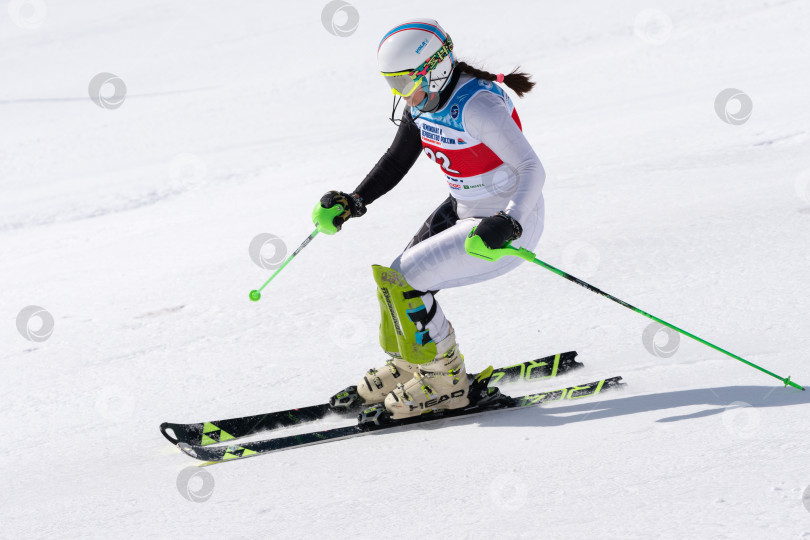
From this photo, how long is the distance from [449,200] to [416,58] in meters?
0.81

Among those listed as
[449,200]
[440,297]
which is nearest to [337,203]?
[449,200]

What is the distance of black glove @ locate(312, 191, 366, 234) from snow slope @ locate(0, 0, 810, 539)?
0.97m

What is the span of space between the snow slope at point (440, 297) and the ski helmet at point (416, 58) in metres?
1.55

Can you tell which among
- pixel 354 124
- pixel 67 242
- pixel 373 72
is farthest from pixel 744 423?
pixel 373 72

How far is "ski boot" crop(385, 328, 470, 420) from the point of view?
12.8 ft

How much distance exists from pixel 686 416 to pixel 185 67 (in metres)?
15.5

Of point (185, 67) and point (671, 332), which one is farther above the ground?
point (185, 67)

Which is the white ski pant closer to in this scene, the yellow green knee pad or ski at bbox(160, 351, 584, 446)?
the yellow green knee pad

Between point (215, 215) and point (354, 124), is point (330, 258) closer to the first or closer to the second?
point (215, 215)

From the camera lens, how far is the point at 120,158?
39.6 feet

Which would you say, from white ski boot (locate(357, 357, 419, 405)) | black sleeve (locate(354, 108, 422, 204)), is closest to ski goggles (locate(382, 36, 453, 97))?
black sleeve (locate(354, 108, 422, 204))

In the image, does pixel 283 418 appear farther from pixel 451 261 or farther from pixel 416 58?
pixel 416 58

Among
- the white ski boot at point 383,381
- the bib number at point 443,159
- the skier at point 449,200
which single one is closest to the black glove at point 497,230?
the skier at point 449,200

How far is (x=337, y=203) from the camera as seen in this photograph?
13.8 ft
